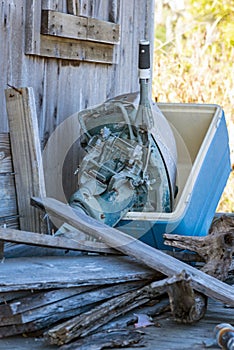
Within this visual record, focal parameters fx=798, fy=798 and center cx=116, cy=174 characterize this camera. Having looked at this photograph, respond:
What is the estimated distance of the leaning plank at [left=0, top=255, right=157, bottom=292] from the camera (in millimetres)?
3188

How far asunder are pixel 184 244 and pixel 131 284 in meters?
0.55

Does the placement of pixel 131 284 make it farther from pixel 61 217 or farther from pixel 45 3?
pixel 45 3

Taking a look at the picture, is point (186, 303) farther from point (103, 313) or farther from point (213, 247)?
point (213, 247)

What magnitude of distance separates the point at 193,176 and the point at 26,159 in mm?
989

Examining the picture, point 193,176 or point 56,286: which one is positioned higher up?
point 193,176

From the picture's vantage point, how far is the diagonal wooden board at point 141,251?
3.46 meters

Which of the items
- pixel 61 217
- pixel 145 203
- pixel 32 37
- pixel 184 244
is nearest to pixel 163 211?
pixel 145 203

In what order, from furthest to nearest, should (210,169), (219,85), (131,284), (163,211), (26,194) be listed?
(219,85)
(210,169)
(163,211)
(26,194)
(131,284)

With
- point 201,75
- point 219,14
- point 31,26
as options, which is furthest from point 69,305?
point 219,14

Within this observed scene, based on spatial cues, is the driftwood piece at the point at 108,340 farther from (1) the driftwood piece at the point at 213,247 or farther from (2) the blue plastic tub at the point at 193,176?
(2) the blue plastic tub at the point at 193,176

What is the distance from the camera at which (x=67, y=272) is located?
338cm

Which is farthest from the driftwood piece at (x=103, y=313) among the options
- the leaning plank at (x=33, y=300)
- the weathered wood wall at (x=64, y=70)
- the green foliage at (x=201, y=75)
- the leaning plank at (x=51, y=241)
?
the green foliage at (x=201, y=75)

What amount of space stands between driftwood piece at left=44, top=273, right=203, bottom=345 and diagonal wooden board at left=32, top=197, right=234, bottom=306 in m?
0.11

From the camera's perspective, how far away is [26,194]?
409 cm
